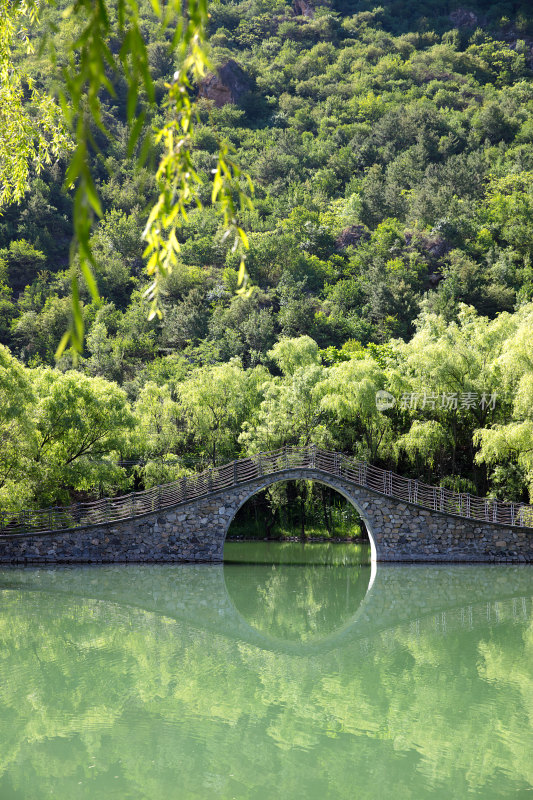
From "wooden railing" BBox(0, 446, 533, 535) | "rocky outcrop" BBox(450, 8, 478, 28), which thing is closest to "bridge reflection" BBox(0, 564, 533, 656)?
"wooden railing" BBox(0, 446, 533, 535)

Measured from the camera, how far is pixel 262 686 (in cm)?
985

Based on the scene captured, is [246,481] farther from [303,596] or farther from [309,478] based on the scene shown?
[303,596]

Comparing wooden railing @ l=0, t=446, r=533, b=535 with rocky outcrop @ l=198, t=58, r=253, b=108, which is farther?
rocky outcrop @ l=198, t=58, r=253, b=108

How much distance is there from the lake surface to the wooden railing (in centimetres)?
146

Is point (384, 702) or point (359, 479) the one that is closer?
point (384, 702)

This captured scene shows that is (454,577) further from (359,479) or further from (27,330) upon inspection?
(27,330)

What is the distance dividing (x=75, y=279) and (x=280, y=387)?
78.8 ft

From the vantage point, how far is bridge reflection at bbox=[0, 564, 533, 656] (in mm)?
13633

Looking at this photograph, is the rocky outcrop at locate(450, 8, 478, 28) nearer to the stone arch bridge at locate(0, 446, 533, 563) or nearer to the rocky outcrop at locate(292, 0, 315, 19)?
the rocky outcrop at locate(292, 0, 315, 19)

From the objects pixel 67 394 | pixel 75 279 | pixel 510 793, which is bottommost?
pixel 510 793

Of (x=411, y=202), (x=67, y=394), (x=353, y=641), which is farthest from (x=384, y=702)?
(x=411, y=202)

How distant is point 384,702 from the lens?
905cm

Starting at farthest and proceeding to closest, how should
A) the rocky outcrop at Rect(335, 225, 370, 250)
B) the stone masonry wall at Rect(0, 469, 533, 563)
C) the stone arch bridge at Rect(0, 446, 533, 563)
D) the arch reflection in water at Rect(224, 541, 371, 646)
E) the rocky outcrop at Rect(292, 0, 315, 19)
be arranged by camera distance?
the rocky outcrop at Rect(292, 0, 315, 19)
the rocky outcrop at Rect(335, 225, 370, 250)
the stone masonry wall at Rect(0, 469, 533, 563)
the stone arch bridge at Rect(0, 446, 533, 563)
the arch reflection in water at Rect(224, 541, 371, 646)

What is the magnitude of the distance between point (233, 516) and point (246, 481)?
0.99 metres
